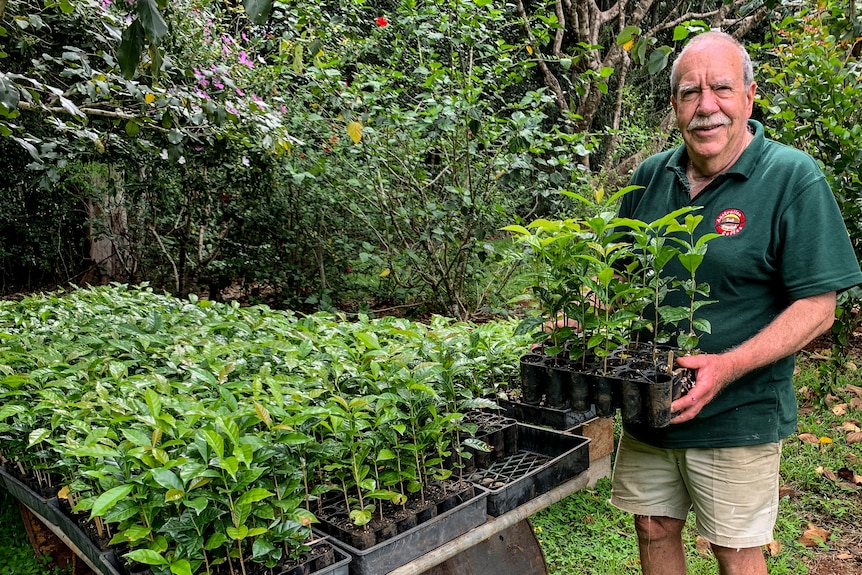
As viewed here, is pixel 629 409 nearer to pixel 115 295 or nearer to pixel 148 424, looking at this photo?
pixel 148 424

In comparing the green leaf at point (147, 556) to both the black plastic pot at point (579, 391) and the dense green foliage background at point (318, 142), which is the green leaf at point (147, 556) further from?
the dense green foliage background at point (318, 142)

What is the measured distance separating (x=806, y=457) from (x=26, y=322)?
4.51 m

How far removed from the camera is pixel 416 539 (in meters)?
1.86

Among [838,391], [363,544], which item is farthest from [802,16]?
[363,544]

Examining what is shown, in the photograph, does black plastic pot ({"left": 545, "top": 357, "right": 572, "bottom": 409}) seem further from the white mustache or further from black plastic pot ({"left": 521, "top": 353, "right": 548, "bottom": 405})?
the white mustache

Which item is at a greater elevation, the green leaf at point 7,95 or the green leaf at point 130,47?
the green leaf at point 7,95

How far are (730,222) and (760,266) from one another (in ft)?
0.51

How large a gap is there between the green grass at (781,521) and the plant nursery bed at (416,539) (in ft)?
4.58

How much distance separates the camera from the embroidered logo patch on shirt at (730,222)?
203 centimetres

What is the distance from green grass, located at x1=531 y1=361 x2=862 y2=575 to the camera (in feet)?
10.5

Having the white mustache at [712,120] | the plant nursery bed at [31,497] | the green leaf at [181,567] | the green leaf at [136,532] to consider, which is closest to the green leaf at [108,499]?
the green leaf at [136,532]

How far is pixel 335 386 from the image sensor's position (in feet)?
7.10

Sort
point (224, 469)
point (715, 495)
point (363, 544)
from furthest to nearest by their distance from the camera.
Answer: point (715, 495)
point (363, 544)
point (224, 469)

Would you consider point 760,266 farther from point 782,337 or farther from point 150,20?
point 150,20
